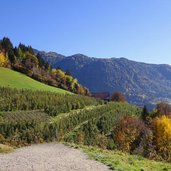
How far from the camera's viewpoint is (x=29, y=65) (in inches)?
6339

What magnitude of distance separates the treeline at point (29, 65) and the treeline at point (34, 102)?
4527 cm

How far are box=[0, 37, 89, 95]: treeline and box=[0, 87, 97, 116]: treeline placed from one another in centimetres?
4527

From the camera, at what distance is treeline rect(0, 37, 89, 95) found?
152500 mm

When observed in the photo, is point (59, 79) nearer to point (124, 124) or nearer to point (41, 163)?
point (124, 124)

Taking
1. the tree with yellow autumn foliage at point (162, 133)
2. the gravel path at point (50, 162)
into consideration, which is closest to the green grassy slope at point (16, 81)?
the tree with yellow autumn foliage at point (162, 133)

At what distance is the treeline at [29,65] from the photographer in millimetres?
152500

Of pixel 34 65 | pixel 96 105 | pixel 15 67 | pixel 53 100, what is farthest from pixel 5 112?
pixel 34 65

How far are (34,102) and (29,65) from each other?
223ft

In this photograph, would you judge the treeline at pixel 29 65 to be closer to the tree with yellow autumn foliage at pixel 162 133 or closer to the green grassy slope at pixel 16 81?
the green grassy slope at pixel 16 81

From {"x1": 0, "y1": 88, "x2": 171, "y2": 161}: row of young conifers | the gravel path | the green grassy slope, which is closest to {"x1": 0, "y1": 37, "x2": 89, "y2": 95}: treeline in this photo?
the green grassy slope

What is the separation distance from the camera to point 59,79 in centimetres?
17912

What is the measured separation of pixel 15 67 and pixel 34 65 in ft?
51.3

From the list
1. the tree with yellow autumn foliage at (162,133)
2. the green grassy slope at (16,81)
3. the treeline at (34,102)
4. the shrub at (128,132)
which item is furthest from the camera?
the green grassy slope at (16,81)

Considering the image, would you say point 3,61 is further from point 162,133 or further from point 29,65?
point 162,133
